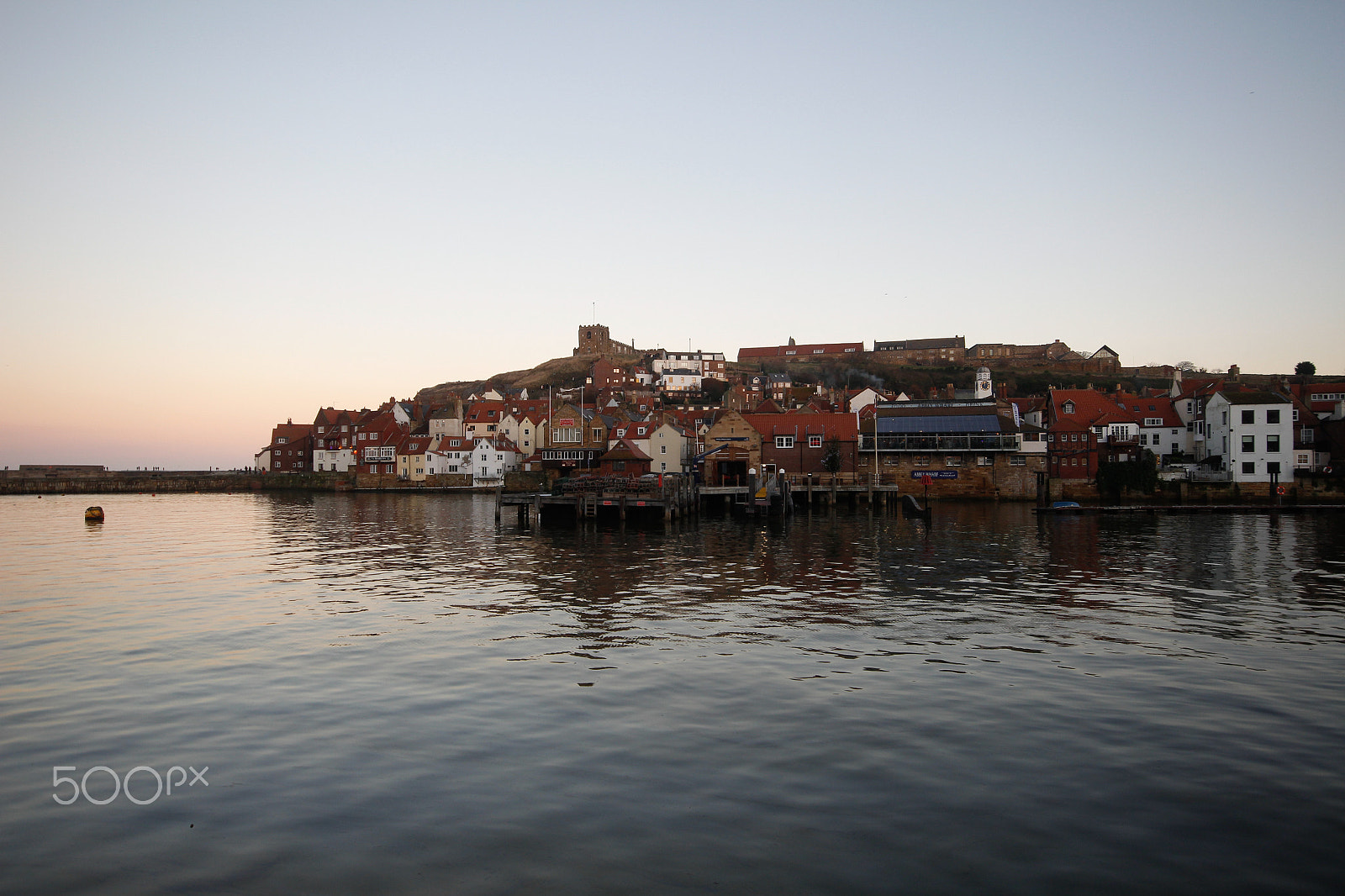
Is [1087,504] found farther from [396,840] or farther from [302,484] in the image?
[302,484]

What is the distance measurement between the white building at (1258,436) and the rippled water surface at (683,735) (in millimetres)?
51853

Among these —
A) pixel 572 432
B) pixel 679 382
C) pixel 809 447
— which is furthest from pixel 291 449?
pixel 809 447

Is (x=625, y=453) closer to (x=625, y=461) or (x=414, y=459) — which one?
(x=625, y=461)

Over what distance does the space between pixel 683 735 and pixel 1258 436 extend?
266 feet

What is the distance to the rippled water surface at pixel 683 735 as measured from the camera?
9.55 metres

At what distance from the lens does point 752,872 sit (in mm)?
9219

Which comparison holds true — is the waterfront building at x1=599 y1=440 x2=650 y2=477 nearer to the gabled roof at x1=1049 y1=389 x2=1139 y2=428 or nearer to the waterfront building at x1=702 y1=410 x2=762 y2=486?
the waterfront building at x1=702 y1=410 x2=762 y2=486

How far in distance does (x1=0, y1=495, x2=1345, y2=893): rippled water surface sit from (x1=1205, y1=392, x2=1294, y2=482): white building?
170 ft

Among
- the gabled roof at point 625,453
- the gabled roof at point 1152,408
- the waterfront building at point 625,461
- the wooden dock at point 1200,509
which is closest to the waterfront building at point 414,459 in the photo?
the waterfront building at point 625,461

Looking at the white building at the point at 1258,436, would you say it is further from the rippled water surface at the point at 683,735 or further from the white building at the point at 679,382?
the white building at the point at 679,382

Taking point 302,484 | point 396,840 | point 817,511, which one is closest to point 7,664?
point 396,840

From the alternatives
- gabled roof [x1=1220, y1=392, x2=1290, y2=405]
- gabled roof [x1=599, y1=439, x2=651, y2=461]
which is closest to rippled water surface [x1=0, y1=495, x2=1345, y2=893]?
gabled roof [x1=599, y1=439, x2=651, y2=461]

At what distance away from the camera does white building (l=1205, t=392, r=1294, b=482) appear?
7562 centimetres

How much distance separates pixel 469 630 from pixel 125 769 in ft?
34.2
